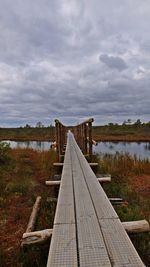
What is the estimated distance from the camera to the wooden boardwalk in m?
2.20

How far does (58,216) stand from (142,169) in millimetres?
7500

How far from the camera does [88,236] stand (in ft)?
8.47

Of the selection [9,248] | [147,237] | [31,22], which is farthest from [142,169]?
→ [31,22]

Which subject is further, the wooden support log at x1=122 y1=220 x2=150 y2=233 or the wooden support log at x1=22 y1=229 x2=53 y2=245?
the wooden support log at x1=122 y1=220 x2=150 y2=233

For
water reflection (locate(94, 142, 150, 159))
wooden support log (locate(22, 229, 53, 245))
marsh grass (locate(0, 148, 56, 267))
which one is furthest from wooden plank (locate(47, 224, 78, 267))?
water reflection (locate(94, 142, 150, 159))

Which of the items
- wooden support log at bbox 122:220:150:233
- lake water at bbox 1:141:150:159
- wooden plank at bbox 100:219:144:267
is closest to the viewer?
wooden plank at bbox 100:219:144:267

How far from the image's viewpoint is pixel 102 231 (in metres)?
2.70

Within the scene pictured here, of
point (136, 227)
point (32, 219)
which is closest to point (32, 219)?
point (32, 219)

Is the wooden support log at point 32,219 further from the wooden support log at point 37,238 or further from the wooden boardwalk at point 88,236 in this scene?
the wooden support log at point 37,238

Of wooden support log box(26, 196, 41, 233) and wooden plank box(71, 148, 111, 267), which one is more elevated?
wooden plank box(71, 148, 111, 267)

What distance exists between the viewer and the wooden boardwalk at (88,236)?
2205 mm

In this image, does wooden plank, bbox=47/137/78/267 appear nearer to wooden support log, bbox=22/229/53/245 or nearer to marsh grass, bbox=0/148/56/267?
wooden support log, bbox=22/229/53/245

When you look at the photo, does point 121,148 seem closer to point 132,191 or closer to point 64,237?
point 132,191

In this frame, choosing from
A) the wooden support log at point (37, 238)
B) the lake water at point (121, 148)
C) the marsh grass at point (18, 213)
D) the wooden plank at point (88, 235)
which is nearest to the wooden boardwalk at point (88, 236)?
the wooden plank at point (88, 235)
